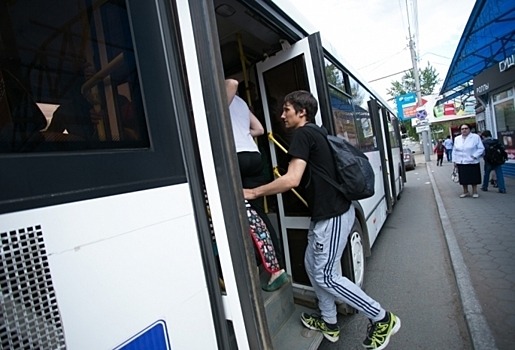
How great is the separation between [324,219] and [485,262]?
2.88 metres

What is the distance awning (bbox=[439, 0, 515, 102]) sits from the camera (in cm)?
668

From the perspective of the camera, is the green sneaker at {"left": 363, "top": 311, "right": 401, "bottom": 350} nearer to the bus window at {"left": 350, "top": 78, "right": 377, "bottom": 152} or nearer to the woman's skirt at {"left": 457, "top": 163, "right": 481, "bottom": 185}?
the bus window at {"left": 350, "top": 78, "right": 377, "bottom": 152}

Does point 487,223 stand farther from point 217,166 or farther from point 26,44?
point 26,44

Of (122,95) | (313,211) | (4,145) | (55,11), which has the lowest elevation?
(313,211)

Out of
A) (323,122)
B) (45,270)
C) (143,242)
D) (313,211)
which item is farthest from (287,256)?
(45,270)

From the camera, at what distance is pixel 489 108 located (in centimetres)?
1002

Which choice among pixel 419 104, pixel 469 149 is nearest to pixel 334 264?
pixel 469 149

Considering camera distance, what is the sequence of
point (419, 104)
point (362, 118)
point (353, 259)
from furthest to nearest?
point (419, 104) < point (362, 118) < point (353, 259)

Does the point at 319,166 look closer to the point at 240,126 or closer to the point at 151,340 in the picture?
the point at 240,126

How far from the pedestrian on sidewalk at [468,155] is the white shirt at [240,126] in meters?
6.94

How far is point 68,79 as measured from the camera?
97 centimetres

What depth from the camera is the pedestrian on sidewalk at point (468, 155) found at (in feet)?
23.1

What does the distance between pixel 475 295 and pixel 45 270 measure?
3.63 meters

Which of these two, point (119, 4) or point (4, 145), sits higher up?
point (119, 4)
